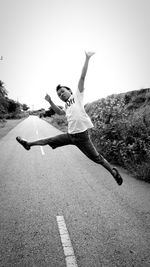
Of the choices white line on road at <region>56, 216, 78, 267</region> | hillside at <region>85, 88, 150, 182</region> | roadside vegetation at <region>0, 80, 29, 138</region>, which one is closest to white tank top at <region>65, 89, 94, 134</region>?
white line on road at <region>56, 216, 78, 267</region>

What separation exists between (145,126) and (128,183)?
2.43 m

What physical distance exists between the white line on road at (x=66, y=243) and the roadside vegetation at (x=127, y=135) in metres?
3.08

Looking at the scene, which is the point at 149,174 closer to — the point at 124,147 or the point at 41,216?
the point at 124,147

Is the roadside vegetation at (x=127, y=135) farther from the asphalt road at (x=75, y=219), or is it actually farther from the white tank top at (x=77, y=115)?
the white tank top at (x=77, y=115)

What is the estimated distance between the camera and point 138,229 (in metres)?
2.85

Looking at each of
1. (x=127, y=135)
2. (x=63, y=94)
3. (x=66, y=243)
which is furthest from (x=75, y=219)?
(x=127, y=135)

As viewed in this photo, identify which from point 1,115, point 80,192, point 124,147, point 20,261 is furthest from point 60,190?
point 1,115

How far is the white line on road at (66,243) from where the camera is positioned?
2195mm

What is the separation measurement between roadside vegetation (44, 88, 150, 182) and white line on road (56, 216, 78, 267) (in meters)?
3.08

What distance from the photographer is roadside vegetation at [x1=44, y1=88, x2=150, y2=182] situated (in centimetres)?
595

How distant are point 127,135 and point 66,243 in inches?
191

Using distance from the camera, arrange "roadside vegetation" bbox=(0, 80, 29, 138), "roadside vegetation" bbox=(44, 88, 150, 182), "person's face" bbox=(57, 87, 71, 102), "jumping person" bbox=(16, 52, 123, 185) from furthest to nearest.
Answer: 1. "roadside vegetation" bbox=(0, 80, 29, 138)
2. "roadside vegetation" bbox=(44, 88, 150, 182)
3. "person's face" bbox=(57, 87, 71, 102)
4. "jumping person" bbox=(16, 52, 123, 185)

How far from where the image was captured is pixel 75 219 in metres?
3.15

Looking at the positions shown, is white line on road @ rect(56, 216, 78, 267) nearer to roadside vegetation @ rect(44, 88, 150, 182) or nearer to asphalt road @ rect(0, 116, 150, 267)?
asphalt road @ rect(0, 116, 150, 267)
